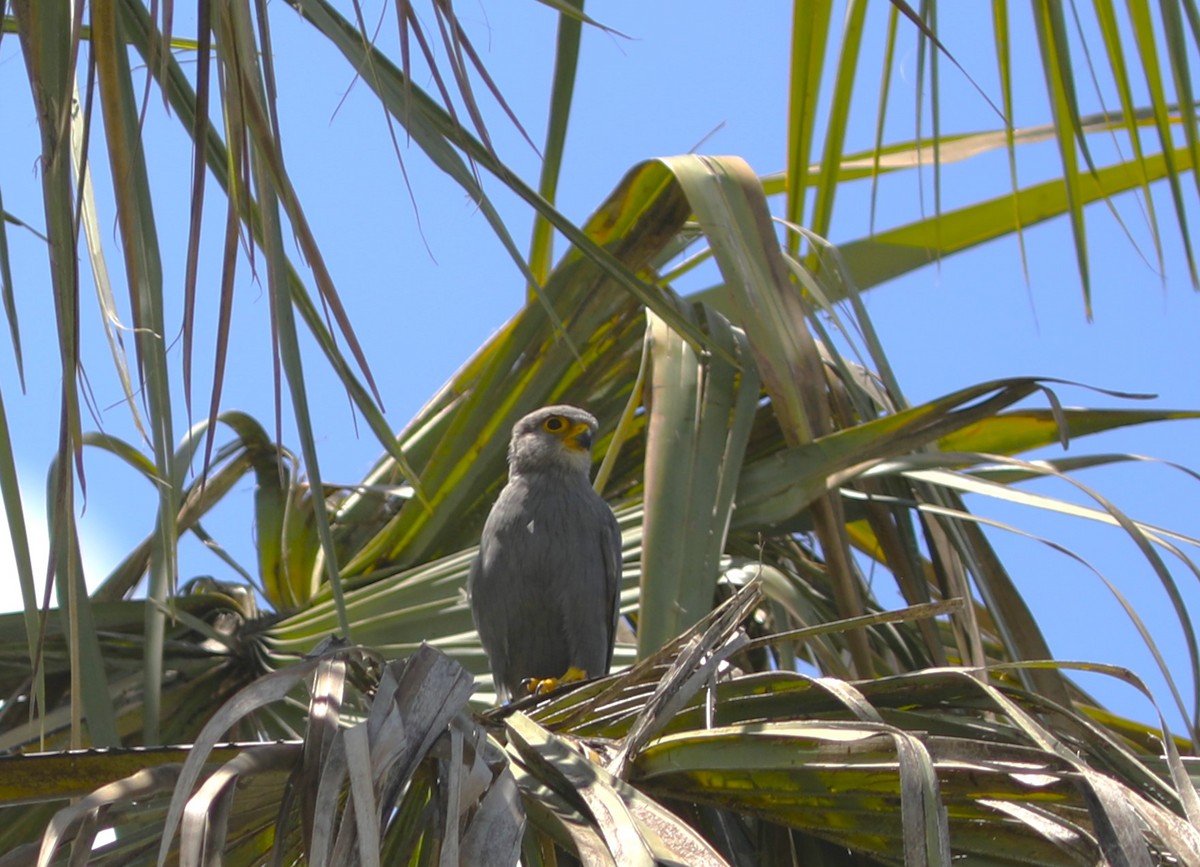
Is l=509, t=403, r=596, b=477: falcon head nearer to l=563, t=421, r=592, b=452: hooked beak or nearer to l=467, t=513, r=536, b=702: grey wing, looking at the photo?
l=563, t=421, r=592, b=452: hooked beak

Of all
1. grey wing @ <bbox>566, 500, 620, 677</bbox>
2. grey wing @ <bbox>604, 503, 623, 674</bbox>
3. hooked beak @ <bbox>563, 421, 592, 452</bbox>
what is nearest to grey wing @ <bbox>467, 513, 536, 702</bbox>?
grey wing @ <bbox>566, 500, 620, 677</bbox>

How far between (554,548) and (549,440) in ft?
1.28

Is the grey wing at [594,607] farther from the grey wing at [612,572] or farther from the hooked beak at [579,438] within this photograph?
the hooked beak at [579,438]

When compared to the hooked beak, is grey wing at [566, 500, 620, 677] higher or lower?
lower

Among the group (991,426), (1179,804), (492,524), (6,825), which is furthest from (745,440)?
(6,825)

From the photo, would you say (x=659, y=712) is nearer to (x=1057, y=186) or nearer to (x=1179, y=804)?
(x=1179, y=804)

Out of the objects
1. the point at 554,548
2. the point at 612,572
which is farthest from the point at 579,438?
the point at 612,572

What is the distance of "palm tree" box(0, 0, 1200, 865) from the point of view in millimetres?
1895

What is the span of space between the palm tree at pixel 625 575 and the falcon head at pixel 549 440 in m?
0.12

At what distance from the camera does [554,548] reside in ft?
17.1

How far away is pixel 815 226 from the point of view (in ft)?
15.3

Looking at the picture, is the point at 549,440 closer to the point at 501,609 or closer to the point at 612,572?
the point at 612,572

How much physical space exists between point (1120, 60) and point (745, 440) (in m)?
1.29

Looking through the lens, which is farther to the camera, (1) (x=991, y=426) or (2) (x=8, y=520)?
(1) (x=991, y=426)
